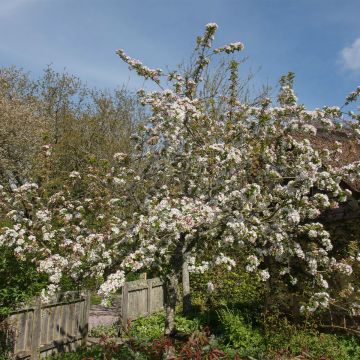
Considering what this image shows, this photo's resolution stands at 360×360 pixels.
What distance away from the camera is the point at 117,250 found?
7.63 metres

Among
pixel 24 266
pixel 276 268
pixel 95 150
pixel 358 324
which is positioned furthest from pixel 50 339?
pixel 95 150

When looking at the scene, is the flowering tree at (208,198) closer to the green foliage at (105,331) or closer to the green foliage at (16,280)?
the green foliage at (16,280)

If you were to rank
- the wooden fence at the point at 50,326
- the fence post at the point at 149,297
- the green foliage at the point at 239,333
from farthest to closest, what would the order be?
the fence post at the point at 149,297 < the green foliage at the point at 239,333 < the wooden fence at the point at 50,326

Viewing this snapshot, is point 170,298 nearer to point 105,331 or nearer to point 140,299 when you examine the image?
point 105,331

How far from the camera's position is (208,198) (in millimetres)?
8383

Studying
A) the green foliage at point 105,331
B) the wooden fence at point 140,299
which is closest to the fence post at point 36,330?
the green foliage at point 105,331

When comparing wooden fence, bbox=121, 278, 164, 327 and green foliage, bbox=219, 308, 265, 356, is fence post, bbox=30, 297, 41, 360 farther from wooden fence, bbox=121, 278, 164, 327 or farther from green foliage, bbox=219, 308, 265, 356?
wooden fence, bbox=121, 278, 164, 327

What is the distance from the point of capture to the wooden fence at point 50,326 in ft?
28.5

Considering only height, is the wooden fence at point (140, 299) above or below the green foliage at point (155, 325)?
above

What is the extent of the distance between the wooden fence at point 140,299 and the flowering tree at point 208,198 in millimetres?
5341

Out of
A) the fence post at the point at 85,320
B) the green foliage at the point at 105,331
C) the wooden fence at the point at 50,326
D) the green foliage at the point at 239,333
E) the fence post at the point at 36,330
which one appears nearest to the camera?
the wooden fence at the point at 50,326

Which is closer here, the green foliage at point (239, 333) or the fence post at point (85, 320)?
the green foliage at point (239, 333)

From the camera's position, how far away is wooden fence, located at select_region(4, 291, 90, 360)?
868cm

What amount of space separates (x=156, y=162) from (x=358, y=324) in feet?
18.6
